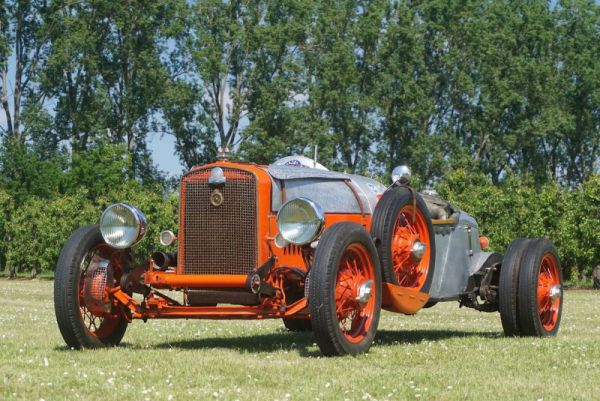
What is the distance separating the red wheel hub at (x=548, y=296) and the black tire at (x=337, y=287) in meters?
3.08

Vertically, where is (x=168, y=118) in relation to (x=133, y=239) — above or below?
above

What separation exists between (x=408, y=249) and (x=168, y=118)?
4396cm

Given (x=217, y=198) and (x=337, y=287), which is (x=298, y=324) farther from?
(x=337, y=287)

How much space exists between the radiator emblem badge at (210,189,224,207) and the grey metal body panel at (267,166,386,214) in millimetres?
469

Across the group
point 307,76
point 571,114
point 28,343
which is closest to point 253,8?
point 307,76

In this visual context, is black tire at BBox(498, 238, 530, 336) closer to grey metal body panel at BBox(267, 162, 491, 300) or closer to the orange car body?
grey metal body panel at BBox(267, 162, 491, 300)

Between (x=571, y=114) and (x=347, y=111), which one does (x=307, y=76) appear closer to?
(x=347, y=111)

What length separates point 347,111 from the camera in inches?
2173

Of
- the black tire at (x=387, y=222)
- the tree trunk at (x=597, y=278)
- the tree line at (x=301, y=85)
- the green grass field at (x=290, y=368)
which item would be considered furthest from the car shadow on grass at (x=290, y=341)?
the tree line at (x=301, y=85)

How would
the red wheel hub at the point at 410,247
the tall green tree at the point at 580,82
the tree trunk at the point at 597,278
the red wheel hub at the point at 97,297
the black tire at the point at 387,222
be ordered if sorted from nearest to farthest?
the red wheel hub at the point at 97,297 → the black tire at the point at 387,222 → the red wheel hub at the point at 410,247 → the tree trunk at the point at 597,278 → the tall green tree at the point at 580,82

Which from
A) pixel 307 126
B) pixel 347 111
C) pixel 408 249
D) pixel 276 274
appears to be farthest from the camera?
pixel 347 111

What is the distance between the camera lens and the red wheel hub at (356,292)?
29.7 ft

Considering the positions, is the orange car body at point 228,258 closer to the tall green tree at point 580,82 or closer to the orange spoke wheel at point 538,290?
the orange spoke wheel at point 538,290

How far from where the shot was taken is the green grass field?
6.90 meters
